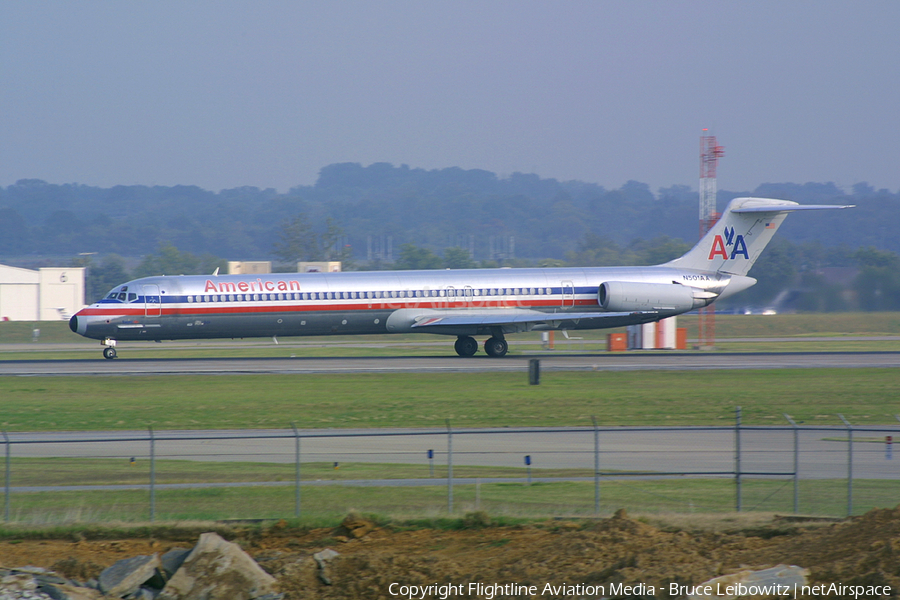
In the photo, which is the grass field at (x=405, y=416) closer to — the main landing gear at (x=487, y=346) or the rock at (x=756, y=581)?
the rock at (x=756, y=581)

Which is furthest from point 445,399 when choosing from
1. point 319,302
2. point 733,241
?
point 733,241

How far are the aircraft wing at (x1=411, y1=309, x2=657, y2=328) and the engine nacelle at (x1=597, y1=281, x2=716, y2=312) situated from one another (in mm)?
381

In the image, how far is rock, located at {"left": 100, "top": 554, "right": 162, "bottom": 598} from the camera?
36.8 ft

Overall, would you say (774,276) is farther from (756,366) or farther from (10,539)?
(10,539)

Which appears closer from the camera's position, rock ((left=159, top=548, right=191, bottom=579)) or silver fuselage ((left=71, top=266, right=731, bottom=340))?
rock ((left=159, top=548, right=191, bottom=579))

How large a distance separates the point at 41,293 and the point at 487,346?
55027mm

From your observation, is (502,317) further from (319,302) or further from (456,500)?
(456,500)

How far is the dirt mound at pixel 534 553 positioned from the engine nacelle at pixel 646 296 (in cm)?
2551

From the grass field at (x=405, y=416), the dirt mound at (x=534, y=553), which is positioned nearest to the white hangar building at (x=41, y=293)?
the grass field at (x=405, y=416)

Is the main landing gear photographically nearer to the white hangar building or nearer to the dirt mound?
the dirt mound

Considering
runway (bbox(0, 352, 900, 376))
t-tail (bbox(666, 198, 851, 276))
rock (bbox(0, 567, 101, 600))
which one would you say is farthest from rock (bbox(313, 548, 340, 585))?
t-tail (bbox(666, 198, 851, 276))

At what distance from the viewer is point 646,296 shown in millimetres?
38500

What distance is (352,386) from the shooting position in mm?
28406

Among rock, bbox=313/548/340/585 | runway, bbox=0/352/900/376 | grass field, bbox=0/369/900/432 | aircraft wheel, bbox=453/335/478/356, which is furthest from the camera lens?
aircraft wheel, bbox=453/335/478/356
